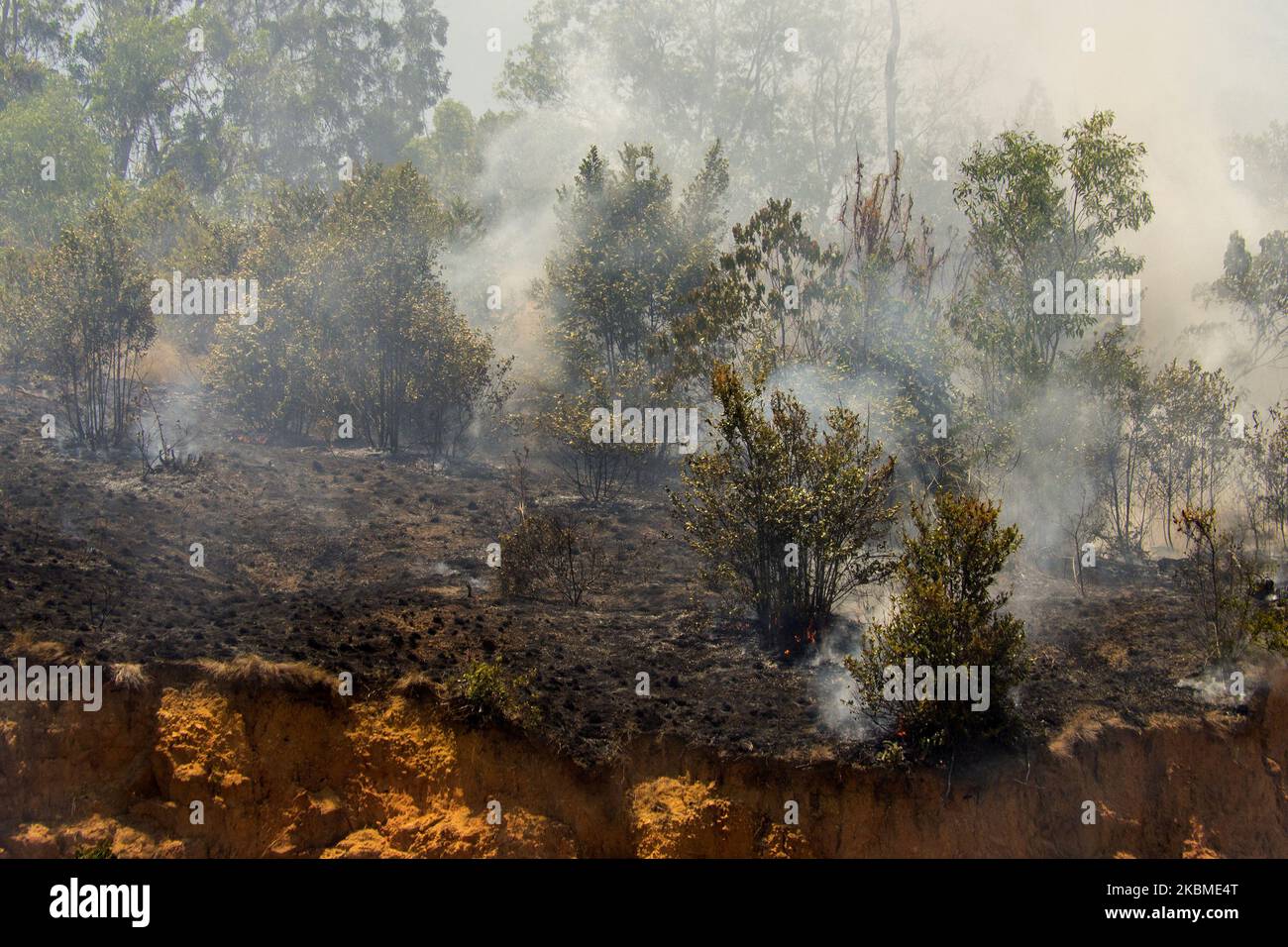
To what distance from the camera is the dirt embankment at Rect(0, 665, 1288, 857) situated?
37.1 feet

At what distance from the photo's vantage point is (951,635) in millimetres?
11906

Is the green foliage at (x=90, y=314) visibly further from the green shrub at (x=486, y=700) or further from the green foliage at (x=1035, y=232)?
the green foliage at (x=1035, y=232)

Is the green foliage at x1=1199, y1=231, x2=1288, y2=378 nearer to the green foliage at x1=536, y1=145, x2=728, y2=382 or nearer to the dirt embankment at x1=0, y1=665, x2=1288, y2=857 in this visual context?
the green foliage at x1=536, y1=145, x2=728, y2=382

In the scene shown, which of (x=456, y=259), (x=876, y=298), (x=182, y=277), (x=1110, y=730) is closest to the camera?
(x=1110, y=730)

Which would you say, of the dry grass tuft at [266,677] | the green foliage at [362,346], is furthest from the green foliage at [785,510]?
the green foliage at [362,346]

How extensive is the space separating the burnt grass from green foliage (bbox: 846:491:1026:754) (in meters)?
0.67

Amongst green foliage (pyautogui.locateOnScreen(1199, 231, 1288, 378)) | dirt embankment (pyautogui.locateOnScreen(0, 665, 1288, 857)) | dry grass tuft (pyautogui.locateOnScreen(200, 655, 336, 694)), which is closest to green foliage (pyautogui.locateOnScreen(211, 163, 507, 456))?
dry grass tuft (pyautogui.locateOnScreen(200, 655, 336, 694))

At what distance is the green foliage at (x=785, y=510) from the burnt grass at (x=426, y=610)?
0.88 m

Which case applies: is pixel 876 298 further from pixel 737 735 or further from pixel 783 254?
pixel 737 735

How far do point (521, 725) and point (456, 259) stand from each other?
25053mm

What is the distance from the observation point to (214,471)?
20.1 m

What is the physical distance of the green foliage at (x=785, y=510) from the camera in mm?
13914
